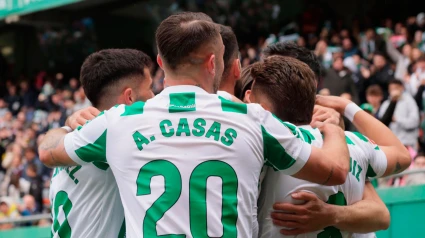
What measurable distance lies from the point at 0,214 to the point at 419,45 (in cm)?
770

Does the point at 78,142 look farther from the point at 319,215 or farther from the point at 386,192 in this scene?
the point at 386,192

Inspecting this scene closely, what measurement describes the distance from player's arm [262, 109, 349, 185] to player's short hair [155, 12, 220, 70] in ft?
1.26

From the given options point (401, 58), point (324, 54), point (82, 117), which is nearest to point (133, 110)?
point (82, 117)

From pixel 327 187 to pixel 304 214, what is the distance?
0.18m

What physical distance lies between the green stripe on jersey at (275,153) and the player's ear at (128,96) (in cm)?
91

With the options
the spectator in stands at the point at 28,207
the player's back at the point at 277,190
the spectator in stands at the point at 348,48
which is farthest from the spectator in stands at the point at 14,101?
the player's back at the point at 277,190

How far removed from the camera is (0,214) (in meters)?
13.4

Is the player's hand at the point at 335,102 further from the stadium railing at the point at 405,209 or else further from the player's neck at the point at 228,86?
the stadium railing at the point at 405,209

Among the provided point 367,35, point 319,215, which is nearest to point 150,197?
point 319,215

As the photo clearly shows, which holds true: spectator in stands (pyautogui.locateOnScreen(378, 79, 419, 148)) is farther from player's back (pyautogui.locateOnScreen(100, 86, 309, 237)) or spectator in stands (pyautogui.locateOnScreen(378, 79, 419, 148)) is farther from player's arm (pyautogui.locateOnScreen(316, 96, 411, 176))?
player's back (pyautogui.locateOnScreen(100, 86, 309, 237))

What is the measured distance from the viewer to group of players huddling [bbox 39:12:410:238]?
2.84 metres

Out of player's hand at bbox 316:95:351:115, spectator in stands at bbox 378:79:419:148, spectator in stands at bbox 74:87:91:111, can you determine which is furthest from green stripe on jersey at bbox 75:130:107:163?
spectator in stands at bbox 74:87:91:111

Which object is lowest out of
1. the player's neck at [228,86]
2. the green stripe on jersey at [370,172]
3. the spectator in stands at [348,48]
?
the spectator in stands at [348,48]

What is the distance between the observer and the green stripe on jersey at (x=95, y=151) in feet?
9.74
